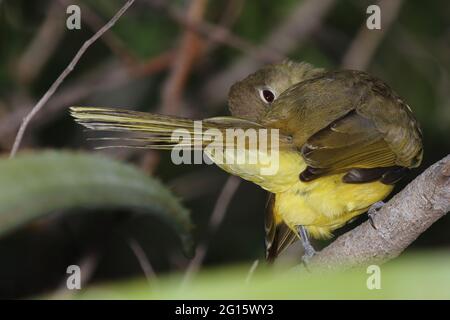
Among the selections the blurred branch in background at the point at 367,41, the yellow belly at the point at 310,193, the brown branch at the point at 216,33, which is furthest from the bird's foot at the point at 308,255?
the blurred branch in background at the point at 367,41

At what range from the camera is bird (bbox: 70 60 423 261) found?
8.31ft

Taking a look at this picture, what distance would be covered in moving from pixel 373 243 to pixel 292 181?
59 centimetres

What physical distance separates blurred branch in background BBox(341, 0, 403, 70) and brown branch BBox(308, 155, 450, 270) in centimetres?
233

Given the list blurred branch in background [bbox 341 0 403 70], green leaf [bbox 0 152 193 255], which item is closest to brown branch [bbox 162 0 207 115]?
blurred branch in background [bbox 341 0 403 70]

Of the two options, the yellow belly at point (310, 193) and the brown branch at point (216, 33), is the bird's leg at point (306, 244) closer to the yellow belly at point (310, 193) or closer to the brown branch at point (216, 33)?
the yellow belly at point (310, 193)

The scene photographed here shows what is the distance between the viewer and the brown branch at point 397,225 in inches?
68.7

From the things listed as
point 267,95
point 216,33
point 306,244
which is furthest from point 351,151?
point 216,33

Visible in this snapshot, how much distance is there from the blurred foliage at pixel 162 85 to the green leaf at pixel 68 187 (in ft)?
8.83

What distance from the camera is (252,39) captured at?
4.38 m

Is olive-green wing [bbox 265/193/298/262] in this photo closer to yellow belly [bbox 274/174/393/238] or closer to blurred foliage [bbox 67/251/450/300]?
yellow belly [bbox 274/174/393/238]

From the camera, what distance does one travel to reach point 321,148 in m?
2.59

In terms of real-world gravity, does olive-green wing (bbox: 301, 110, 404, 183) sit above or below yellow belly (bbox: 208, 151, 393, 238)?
above

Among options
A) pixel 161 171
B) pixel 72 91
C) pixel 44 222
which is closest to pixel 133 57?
pixel 72 91

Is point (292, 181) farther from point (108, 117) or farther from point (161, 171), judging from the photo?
point (161, 171)
